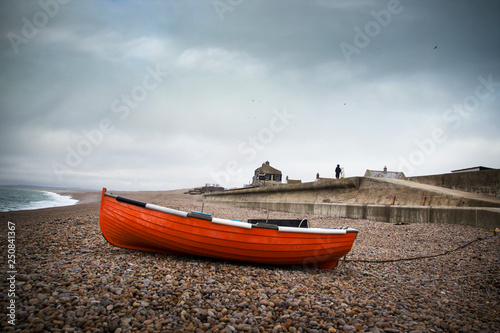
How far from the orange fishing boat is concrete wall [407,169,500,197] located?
27.6ft

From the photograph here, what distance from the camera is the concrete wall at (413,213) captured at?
6.62m

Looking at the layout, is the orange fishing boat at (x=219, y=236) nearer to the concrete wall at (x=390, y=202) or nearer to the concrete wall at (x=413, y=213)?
the concrete wall at (x=413, y=213)

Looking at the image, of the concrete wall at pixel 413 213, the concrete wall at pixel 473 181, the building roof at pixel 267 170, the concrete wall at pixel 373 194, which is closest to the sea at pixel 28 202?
the concrete wall at pixel 373 194

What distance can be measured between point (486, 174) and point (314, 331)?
429 inches

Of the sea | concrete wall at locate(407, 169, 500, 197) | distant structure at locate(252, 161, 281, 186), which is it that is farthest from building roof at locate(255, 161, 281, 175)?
concrete wall at locate(407, 169, 500, 197)

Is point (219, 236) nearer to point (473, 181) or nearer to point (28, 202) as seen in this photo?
point (473, 181)

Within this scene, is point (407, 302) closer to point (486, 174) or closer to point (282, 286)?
point (282, 286)

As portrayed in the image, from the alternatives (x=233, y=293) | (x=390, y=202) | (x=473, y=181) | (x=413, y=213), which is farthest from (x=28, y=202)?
(x=473, y=181)

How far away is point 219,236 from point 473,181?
11.0 metres

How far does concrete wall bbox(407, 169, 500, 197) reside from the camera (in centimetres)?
908

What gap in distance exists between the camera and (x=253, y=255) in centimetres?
413

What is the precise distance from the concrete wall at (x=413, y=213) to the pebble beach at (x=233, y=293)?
80.6 inches

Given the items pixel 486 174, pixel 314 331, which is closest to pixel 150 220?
pixel 314 331

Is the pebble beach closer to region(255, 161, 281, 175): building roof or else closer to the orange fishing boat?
the orange fishing boat
